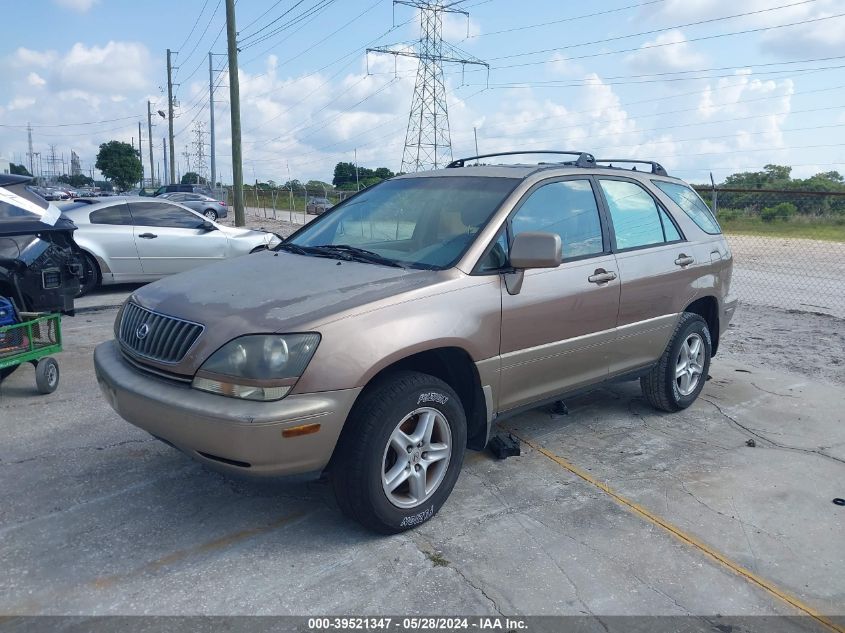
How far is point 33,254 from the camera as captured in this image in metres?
6.18

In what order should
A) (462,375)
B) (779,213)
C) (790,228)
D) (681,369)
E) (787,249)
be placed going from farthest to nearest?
(779,213) → (790,228) → (787,249) → (681,369) → (462,375)

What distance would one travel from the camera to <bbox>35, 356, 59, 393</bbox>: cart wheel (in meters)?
5.57

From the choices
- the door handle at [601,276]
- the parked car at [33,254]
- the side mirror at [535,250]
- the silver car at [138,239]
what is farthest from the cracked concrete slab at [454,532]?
the silver car at [138,239]

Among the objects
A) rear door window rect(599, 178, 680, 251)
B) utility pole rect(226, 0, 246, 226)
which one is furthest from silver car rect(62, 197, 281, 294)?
utility pole rect(226, 0, 246, 226)

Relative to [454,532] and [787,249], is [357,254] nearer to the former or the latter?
[454,532]

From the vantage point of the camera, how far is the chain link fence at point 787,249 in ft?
→ 37.7

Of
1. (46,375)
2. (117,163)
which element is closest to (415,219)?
(46,375)

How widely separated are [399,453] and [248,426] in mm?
784

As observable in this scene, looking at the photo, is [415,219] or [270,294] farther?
[415,219]

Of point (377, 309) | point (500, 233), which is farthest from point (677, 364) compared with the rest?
point (377, 309)

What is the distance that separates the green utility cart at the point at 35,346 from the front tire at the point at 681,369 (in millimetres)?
4546

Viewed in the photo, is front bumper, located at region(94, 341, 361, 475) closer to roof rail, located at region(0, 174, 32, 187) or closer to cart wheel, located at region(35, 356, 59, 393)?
cart wheel, located at region(35, 356, 59, 393)

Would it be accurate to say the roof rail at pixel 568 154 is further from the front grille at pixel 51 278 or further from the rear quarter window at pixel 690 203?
the front grille at pixel 51 278

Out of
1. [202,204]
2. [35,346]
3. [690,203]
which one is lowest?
[35,346]
